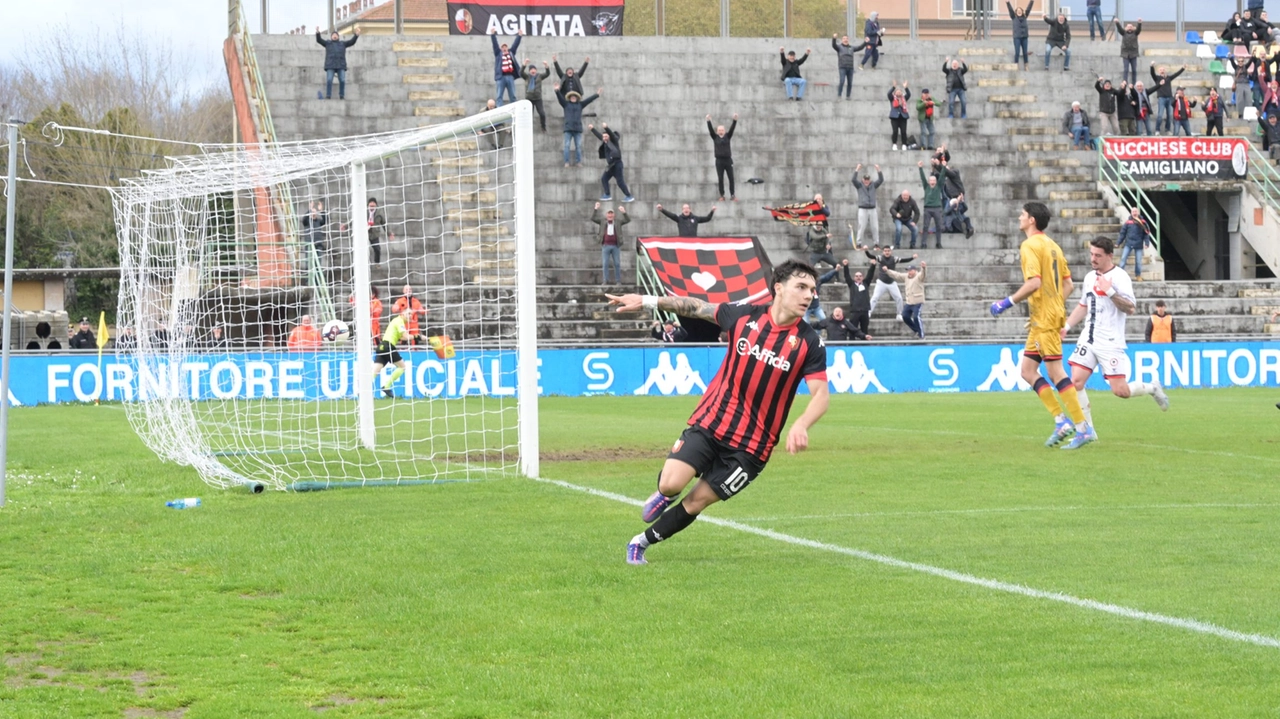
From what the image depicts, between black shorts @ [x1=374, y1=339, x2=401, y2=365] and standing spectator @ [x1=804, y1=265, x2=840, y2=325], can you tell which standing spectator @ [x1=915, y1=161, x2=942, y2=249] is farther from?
black shorts @ [x1=374, y1=339, x2=401, y2=365]

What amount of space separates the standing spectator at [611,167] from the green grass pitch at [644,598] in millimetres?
23568

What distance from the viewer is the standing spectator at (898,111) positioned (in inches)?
1583

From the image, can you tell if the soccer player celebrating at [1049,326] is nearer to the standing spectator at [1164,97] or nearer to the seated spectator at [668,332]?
the seated spectator at [668,332]

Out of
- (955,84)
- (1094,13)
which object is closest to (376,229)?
(955,84)

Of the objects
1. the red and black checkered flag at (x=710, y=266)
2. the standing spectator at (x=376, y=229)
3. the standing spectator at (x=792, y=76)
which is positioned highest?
the standing spectator at (x=792, y=76)

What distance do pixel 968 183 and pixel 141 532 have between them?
3322 cm

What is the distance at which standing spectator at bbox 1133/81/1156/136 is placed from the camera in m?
42.0

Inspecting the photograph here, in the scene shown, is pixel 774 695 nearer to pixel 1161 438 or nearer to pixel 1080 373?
pixel 1080 373

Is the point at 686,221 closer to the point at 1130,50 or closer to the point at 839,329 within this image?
the point at 839,329

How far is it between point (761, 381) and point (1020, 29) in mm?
38242

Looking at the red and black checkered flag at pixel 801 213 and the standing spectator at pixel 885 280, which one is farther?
the red and black checkered flag at pixel 801 213

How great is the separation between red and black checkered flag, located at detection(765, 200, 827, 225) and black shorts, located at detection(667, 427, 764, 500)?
1107 inches

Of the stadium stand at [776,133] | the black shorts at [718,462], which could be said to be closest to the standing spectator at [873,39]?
the stadium stand at [776,133]

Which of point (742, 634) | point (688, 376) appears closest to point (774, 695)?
point (742, 634)
